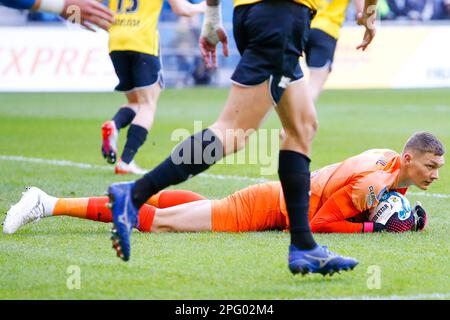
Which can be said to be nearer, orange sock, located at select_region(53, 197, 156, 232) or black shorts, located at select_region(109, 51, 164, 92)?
orange sock, located at select_region(53, 197, 156, 232)

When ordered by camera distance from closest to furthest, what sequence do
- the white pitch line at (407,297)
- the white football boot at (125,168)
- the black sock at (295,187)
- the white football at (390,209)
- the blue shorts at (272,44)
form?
the white pitch line at (407,297) < the blue shorts at (272,44) < the black sock at (295,187) < the white football at (390,209) < the white football boot at (125,168)

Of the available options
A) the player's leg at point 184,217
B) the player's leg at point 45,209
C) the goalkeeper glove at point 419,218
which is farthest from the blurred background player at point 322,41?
the player's leg at point 45,209

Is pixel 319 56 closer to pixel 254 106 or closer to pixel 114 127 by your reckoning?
pixel 114 127

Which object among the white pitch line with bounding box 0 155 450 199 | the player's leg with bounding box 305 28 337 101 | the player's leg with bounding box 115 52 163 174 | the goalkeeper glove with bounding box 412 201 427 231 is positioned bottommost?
the white pitch line with bounding box 0 155 450 199

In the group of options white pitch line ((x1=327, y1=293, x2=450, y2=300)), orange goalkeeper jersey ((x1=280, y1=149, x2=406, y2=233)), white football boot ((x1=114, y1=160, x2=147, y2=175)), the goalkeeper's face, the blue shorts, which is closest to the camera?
white pitch line ((x1=327, y1=293, x2=450, y2=300))

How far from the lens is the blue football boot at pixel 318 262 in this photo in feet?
17.0

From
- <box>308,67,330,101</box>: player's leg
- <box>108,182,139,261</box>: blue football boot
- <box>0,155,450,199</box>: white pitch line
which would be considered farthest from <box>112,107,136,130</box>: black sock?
<box>108,182,139,261</box>: blue football boot

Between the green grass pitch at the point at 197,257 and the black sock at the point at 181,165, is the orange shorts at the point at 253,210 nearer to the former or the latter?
the green grass pitch at the point at 197,257

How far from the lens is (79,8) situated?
16.1ft

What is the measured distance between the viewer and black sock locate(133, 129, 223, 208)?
16.8 ft

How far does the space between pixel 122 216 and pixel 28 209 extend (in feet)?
5.04

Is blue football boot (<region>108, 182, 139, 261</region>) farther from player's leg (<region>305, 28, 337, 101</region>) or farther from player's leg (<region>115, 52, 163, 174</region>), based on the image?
player's leg (<region>305, 28, 337, 101</region>)

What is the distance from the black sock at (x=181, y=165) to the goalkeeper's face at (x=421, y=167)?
66.9 inches

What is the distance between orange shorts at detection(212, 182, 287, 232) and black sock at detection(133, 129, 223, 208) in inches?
55.8
